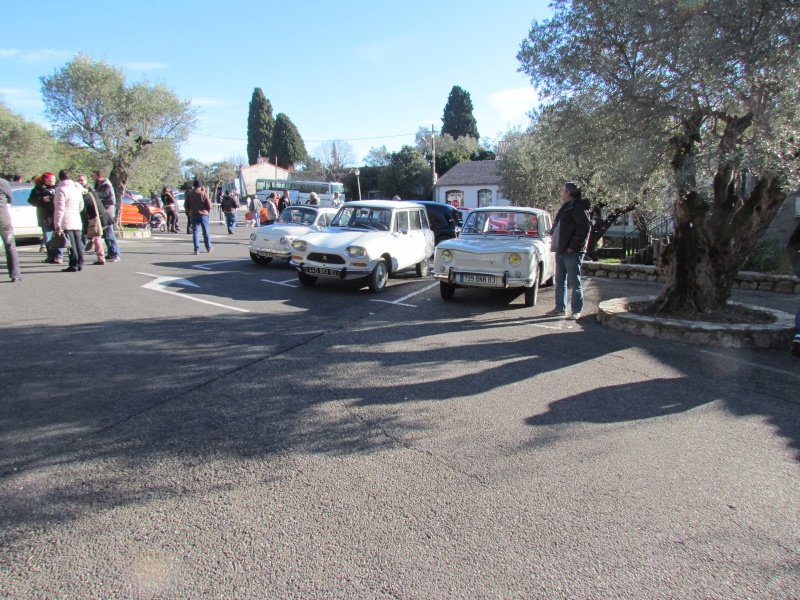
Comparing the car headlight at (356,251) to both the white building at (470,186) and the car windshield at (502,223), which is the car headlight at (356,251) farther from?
the white building at (470,186)

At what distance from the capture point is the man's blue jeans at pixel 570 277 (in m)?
8.00

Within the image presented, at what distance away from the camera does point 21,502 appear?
9.76 feet

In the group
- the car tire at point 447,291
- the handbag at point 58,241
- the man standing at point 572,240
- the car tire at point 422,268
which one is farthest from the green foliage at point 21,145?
the man standing at point 572,240

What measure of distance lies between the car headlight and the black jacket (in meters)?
3.24

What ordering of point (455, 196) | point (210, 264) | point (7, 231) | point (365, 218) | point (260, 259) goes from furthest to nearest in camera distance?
point (455, 196)
point (260, 259)
point (210, 264)
point (365, 218)
point (7, 231)

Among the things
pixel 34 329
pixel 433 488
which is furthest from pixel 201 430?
pixel 34 329

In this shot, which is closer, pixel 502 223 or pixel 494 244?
pixel 494 244

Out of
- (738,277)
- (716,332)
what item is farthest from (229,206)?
(716,332)

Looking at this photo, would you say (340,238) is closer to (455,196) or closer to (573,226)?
(573,226)

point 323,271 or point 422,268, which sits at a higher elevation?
point 323,271

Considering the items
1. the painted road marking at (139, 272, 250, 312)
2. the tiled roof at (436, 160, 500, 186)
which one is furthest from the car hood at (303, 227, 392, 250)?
the tiled roof at (436, 160, 500, 186)

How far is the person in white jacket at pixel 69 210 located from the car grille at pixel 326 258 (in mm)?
4584

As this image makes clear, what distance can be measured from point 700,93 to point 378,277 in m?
5.56

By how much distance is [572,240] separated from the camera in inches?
310
